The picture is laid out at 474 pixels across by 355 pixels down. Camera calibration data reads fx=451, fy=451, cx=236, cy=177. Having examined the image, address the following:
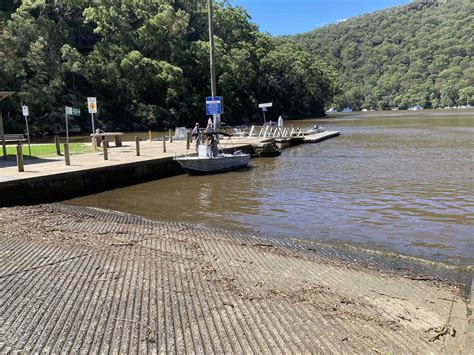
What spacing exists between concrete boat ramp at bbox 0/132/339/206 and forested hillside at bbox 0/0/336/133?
3115 centimetres

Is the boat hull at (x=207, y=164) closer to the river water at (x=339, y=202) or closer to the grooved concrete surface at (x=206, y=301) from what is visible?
the river water at (x=339, y=202)

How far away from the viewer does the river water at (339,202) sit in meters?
9.36

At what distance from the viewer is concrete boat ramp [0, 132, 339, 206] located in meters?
13.1

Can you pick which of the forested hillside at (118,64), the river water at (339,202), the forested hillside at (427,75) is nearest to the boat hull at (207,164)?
the river water at (339,202)

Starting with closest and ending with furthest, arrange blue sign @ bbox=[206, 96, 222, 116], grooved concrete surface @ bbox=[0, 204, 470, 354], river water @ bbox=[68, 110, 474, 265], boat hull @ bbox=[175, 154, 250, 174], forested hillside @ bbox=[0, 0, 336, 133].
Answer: grooved concrete surface @ bbox=[0, 204, 470, 354], river water @ bbox=[68, 110, 474, 265], boat hull @ bbox=[175, 154, 250, 174], blue sign @ bbox=[206, 96, 222, 116], forested hillside @ bbox=[0, 0, 336, 133]

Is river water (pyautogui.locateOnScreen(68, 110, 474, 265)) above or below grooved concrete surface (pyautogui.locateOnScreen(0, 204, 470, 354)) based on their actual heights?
below

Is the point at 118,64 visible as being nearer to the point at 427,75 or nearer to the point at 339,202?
the point at 339,202

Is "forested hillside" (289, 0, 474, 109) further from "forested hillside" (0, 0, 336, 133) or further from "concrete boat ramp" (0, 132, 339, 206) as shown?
"concrete boat ramp" (0, 132, 339, 206)

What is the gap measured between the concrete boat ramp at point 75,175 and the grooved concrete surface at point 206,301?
5.64 metres

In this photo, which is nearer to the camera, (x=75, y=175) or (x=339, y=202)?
(x=339, y=202)

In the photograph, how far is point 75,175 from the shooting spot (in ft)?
49.5

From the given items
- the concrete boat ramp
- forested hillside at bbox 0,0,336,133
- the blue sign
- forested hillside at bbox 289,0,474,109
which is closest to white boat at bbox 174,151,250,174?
the concrete boat ramp

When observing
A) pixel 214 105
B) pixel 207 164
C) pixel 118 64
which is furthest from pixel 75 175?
pixel 118 64

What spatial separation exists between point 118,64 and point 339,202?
50.8 m
